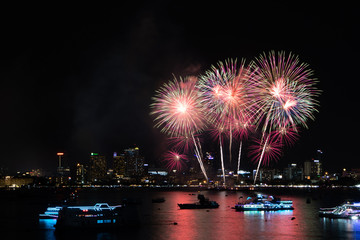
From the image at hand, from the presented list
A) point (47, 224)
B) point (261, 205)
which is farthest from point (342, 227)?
point (47, 224)

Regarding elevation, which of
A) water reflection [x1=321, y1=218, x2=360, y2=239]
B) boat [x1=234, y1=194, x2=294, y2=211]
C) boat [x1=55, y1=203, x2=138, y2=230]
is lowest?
water reflection [x1=321, y1=218, x2=360, y2=239]

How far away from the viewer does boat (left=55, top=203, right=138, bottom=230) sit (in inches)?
1580

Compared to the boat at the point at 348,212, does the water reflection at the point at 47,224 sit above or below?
below

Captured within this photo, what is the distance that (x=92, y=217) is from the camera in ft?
133

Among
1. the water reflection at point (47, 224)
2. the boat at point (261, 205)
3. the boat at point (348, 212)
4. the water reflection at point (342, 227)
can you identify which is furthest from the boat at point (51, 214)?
the boat at point (348, 212)

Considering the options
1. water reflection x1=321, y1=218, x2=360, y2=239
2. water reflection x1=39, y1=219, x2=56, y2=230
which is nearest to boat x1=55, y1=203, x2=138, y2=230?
water reflection x1=39, y1=219, x2=56, y2=230

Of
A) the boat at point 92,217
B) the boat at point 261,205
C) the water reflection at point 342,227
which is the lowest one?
the water reflection at point 342,227

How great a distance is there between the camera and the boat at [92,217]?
40125 millimetres

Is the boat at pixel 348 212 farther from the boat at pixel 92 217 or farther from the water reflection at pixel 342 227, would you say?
the boat at pixel 92 217

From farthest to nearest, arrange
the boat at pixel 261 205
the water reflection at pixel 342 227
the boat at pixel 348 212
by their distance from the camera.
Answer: the boat at pixel 261 205 → the boat at pixel 348 212 → the water reflection at pixel 342 227

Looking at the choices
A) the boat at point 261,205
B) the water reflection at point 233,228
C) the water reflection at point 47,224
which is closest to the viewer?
the water reflection at point 233,228

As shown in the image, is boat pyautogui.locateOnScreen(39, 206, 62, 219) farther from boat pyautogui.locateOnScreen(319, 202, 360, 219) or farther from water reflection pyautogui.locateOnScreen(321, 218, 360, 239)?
boat pyautogui.locateOnScreen(319, 202, 360, 219)

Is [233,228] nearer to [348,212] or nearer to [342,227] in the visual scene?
[342,227]

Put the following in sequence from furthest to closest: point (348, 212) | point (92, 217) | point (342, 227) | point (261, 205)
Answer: point (261, 205) < point (348, 212) < point (342, 227) < point (92, 217)
